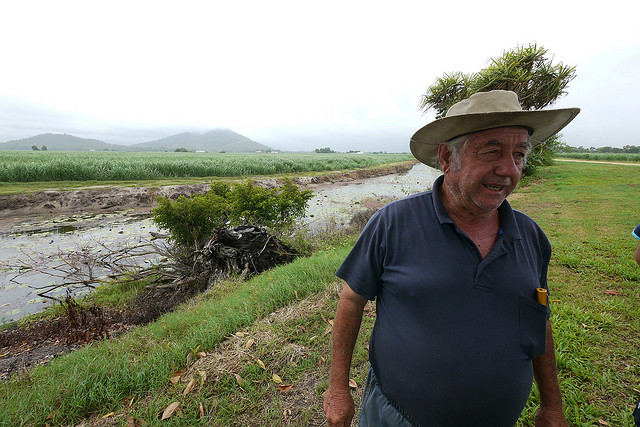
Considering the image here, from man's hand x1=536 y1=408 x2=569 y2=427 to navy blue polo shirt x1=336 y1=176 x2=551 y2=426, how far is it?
0.30 meters

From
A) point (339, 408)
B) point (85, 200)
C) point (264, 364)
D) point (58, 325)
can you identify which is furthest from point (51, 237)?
point (339, 408)

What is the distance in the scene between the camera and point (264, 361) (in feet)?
9.10

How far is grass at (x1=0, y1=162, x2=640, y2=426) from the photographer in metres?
2.21

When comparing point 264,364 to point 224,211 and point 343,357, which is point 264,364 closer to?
point 343,357

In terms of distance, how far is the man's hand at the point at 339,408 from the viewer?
1421mm

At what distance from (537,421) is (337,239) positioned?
20.7 ft

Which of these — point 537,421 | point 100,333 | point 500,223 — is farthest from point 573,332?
point 100,333

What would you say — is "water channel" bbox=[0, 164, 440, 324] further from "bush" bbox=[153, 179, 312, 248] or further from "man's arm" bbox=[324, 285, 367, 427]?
"man's arm" bbox=[324, 285, 367, 427]

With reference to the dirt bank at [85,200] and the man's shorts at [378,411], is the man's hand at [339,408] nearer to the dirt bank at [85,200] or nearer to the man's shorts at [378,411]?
the man's shorts at [378,411]

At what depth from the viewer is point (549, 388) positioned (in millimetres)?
1446

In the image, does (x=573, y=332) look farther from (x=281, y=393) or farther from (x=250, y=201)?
(x=250, y=201)

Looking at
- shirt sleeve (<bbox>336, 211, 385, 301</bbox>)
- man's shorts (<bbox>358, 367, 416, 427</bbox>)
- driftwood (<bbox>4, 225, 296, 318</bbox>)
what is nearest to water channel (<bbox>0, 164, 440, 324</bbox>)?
driftwood (<bbox>4, 225, 296, 318</bbox>)

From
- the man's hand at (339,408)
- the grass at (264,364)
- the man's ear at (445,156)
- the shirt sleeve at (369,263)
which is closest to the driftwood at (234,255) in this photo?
the grass at (264,364)

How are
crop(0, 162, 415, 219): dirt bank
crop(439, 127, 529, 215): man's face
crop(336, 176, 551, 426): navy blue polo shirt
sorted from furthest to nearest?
crop(0, 162, 415, 219): dirt bank < crop(439, 127, 529, 215): man's face < crop(336, 176, 551, 426): navy blue polo shirt
